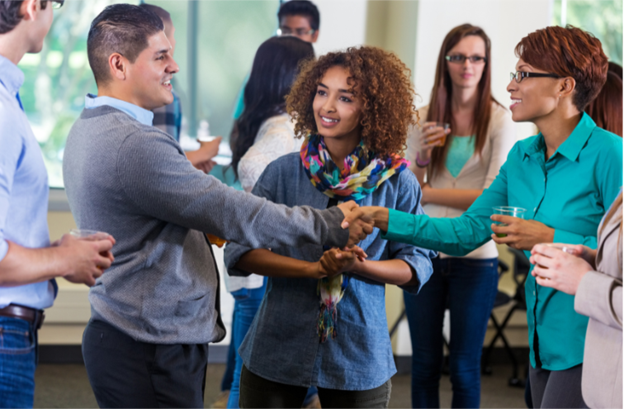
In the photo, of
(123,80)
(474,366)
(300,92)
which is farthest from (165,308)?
(474,366)

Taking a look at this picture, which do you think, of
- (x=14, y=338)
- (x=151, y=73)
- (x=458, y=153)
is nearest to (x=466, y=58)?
(x=458, y=153)

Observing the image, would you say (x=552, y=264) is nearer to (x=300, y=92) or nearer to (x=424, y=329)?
(x=300, y=92)

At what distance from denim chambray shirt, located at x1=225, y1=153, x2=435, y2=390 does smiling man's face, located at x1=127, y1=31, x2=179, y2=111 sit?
43cm

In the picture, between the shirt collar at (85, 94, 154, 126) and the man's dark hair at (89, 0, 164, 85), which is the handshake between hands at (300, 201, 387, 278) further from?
the man's dark hair at (89, 0, 164, 85)

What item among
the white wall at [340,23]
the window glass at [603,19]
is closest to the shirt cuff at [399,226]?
the white wall at [340,23]

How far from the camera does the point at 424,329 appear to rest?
253 cm

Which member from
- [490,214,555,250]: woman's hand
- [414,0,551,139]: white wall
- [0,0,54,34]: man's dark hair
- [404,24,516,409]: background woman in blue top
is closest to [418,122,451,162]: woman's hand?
[404,24,516,409]: background woman in blue top

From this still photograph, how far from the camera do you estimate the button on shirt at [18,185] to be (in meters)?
1.17

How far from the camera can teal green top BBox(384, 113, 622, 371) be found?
1574 mm

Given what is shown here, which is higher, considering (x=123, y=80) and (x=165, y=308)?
(x=123, y=80)

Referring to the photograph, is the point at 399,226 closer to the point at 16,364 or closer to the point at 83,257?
the point at 83,257

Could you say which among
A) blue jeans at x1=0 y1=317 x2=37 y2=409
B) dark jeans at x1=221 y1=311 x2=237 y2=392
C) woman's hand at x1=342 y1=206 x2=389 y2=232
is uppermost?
woman's hand at x1=342 y1=206 x2=389 y2=232

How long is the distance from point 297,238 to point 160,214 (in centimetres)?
37

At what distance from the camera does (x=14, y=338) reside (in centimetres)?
127
